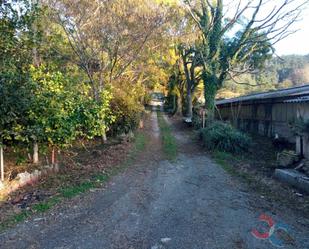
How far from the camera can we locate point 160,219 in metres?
5.10

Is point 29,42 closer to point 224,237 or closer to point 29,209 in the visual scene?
point 29,209

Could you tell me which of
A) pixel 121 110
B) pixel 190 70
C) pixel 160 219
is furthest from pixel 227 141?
pixel 190 70

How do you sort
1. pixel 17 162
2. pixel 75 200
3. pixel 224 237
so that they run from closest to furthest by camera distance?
pixel 224 237, pixel 75 200, pixel 17 162

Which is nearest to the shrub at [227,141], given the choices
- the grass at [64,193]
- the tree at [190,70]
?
the grass at [64,193]

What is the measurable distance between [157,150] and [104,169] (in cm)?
418

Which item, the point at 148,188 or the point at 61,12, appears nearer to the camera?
the point at 148,188

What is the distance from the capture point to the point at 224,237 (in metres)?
4.40

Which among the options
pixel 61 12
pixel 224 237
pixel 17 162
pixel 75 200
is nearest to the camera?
pixel 224 237

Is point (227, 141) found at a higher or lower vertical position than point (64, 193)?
higher

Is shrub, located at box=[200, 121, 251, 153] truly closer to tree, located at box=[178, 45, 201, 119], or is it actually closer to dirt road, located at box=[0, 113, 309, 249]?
dirt road, located at box=[0, 113, 309, 249]

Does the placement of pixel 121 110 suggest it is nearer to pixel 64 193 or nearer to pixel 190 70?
pixel 64 193

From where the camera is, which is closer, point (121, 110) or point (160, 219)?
point (160, 219)

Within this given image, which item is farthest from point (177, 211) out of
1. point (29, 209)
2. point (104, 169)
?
point (104, 169)

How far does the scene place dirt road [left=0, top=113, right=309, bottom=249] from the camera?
13.9ft
